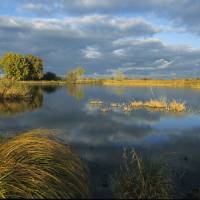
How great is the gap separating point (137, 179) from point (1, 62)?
104m

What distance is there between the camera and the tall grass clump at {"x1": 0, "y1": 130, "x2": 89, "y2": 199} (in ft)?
20.2

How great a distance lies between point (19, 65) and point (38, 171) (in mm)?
102017

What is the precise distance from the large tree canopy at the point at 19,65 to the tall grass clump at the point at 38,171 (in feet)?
326

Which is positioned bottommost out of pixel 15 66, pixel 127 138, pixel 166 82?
pixel 166 82

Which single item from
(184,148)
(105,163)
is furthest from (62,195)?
(184,148)

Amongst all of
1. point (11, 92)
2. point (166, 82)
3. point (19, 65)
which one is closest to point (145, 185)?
point (11, 92)

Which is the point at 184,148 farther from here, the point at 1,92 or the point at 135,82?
the point at 135,82

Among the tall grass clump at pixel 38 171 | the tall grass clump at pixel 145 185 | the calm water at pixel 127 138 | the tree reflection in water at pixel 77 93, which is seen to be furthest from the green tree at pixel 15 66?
the tall grass clump at pixel 38 171

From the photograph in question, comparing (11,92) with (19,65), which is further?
(19,65)

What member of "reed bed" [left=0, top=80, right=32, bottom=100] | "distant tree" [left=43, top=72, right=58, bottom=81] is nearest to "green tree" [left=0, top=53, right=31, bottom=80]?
"distant tree" [left=43, top=72, right=58, bottom=81]

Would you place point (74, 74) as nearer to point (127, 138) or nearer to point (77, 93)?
point (77, 93)

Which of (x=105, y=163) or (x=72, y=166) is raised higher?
(x=72, y=166)

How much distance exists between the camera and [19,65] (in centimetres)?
10544

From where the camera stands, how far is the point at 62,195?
628cm
